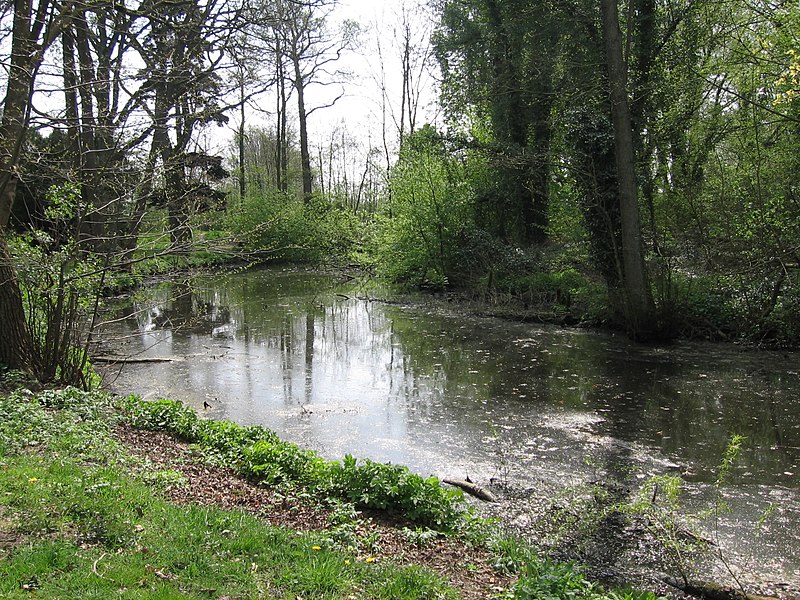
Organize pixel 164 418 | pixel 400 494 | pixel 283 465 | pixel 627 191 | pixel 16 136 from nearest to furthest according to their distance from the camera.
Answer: pixel 400 494, pixel 283 465, pixel 164 418, pixel 16 136, pixel 627 191

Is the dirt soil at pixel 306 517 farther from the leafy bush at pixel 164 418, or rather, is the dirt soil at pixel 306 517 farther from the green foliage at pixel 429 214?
the green foliage at pixel 429 214

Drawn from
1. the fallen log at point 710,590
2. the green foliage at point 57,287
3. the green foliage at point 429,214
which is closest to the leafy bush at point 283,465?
the fallen log at point 710,590

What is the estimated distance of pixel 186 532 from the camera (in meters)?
4.38

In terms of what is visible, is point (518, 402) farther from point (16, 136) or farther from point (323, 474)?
point (16, 136)

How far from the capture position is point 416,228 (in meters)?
22.6

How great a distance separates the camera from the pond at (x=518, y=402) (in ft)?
21.0

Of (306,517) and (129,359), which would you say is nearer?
(306,517)

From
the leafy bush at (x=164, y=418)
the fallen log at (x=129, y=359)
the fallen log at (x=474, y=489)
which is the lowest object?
the fallen log at (x=474, y=489)

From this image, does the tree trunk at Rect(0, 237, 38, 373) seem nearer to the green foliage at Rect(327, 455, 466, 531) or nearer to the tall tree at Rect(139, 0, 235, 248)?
the tall tree at Rect(139, 0, 235, 248)

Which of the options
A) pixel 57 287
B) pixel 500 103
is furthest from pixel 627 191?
pixel 57 287

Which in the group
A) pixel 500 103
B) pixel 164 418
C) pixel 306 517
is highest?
pixel 500 103

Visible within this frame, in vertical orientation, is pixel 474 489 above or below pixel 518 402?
below

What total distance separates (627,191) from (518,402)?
6.66 metres

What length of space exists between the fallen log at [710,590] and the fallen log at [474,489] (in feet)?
6.21
